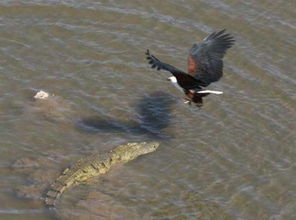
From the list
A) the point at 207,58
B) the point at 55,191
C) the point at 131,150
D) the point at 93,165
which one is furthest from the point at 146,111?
the point at 55,191

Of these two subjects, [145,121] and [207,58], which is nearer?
[207,58]

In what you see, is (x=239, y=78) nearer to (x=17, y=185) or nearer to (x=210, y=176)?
(x=210, y=176)

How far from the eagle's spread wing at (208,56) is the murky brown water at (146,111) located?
3.58 ft

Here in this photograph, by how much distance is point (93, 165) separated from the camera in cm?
1176

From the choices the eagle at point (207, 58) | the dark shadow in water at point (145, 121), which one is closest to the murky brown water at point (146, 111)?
the dark shadow in water at point (145, 121)

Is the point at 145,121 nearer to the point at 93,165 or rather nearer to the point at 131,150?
the point at 131,150

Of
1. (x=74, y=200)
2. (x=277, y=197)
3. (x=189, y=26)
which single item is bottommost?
(x=74, y=200)

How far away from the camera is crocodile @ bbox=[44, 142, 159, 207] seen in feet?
36.6

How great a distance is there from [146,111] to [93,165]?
211cm

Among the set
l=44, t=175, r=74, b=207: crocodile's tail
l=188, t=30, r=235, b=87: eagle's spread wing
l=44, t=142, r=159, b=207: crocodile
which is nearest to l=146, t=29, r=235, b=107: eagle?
l=188, t=30, r=235, b=87: eagle's spread wing

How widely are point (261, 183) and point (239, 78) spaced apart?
10.3ft

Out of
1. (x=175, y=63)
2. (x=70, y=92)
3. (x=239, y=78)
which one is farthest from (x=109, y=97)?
(x=239, y=78)

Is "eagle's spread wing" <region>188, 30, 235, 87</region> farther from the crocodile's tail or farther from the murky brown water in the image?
the crocodile's tail

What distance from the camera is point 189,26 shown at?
1533cm
